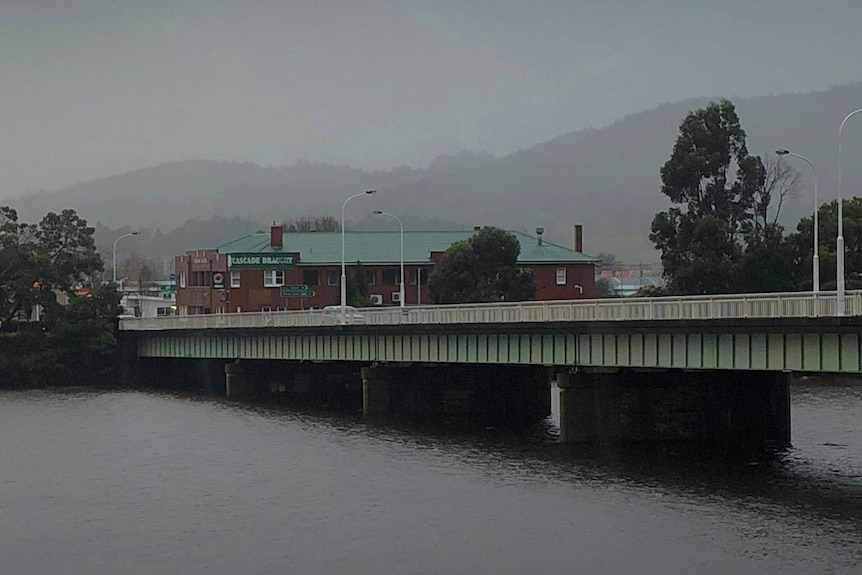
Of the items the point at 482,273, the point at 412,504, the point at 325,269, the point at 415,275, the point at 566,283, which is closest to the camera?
the point at 412,504

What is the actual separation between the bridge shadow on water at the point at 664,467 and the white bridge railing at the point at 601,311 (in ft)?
18.2

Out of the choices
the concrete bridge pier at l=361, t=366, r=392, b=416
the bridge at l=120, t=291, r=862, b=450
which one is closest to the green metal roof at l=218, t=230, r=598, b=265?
the bridge at l=120, t=291, r=862, b=450

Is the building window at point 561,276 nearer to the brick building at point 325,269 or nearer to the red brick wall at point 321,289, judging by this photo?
the brick building at point 325,269

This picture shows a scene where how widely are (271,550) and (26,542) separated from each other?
8143 mm

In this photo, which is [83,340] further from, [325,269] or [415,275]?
[415,275]

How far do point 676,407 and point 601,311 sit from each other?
6.65 m

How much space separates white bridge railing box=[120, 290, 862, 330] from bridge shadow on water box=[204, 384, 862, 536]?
218 inches

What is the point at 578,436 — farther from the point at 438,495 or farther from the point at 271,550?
the point at 271,550

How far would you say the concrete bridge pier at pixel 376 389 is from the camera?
7869 centimetres

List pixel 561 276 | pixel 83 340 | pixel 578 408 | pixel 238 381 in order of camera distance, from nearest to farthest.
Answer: pixel 578 408
pixel 238 381
pixel 83 340
pixel 561 276

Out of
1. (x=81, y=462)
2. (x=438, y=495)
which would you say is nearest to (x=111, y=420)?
(x=81, y=462)

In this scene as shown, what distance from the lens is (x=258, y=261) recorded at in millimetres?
130250

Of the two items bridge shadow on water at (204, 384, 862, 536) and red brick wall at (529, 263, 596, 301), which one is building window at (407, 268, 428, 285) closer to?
red brick wall at (529, 263, 596, 301)

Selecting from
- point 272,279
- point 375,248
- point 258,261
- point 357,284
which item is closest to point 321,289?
point 357,284
